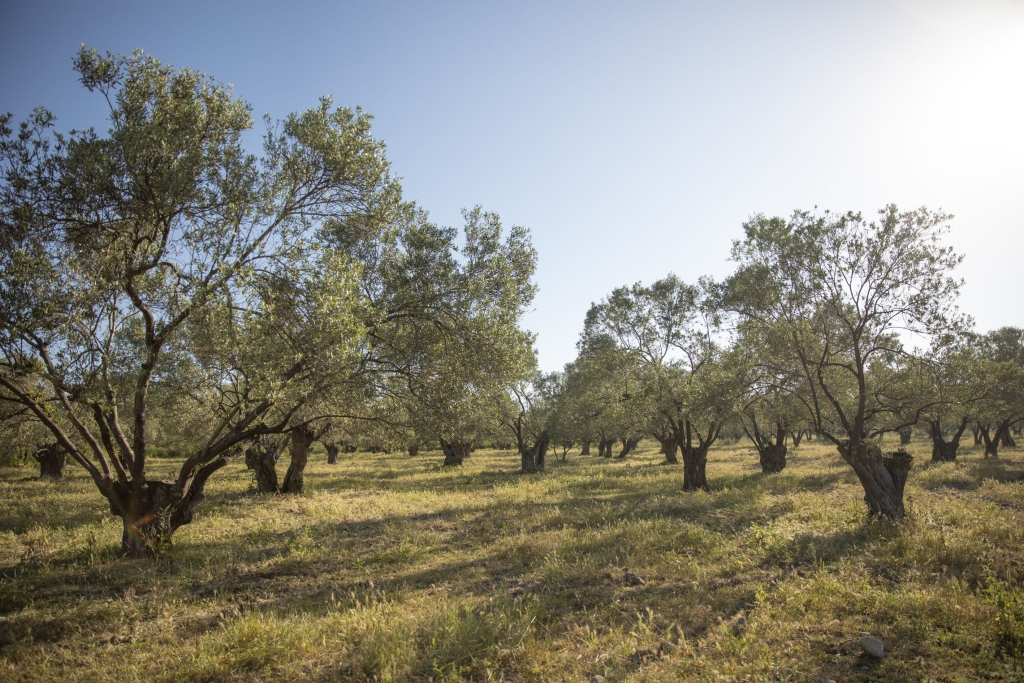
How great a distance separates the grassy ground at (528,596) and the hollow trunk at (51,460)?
19.6 m

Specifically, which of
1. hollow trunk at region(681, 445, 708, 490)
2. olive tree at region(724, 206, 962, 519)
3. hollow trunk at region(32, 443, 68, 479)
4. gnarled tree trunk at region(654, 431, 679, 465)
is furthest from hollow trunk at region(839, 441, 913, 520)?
hollow trunk at region(32, 443, 68, 479)

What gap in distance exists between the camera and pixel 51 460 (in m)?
34.2

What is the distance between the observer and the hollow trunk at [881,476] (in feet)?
49.7

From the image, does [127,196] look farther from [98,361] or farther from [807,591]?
[807,591]

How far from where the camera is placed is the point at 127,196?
9.76 m

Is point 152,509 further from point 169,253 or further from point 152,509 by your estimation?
point 169,253

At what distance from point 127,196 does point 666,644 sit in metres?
12.9

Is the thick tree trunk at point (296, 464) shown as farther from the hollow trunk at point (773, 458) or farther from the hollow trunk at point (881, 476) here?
the hollow trunk at point (773, 458)

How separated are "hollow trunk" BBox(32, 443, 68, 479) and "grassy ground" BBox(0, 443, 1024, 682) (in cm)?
1956

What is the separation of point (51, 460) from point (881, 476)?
160 feet

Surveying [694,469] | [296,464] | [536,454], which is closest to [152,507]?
[296,464]

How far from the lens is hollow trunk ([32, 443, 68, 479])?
109 feet

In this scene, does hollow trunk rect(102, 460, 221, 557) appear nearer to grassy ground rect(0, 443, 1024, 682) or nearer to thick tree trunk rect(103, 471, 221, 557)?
thick tree trunk rect(103, 471, 221, 557)

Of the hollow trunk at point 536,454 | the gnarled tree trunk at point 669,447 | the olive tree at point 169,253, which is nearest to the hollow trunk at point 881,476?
the olive tree at point 169,253
